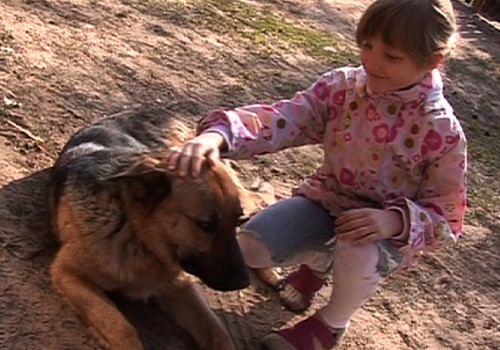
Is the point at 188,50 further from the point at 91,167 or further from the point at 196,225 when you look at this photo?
the point at 196,225

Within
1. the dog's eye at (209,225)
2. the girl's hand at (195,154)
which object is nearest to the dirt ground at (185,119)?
the dog's eye at (209,225)

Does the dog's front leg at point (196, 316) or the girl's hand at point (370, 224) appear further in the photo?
the dog's front leg at point (196, 316)

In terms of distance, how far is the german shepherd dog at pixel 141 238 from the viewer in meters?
3.26

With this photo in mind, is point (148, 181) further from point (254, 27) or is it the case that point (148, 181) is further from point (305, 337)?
point (254, 27)

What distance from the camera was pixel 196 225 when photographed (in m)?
3.28

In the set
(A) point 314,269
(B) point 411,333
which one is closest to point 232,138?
(A) point 314,269

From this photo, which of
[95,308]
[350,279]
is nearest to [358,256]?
[350,279]

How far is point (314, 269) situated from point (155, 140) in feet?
3.22

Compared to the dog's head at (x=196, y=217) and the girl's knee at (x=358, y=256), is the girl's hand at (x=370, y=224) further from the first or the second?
the dog's head at (x=196, y=217)

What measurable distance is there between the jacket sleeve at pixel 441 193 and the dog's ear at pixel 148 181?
88 cm

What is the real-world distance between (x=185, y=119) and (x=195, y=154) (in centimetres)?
193

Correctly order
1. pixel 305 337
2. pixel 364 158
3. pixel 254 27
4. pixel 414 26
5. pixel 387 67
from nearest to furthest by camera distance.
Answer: pixel 414 26 → pixel 387 67 → pixel 364 158 → pixel 305 337 → pixel 254 27

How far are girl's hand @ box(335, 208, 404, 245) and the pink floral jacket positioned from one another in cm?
5

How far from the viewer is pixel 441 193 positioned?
129 inches
